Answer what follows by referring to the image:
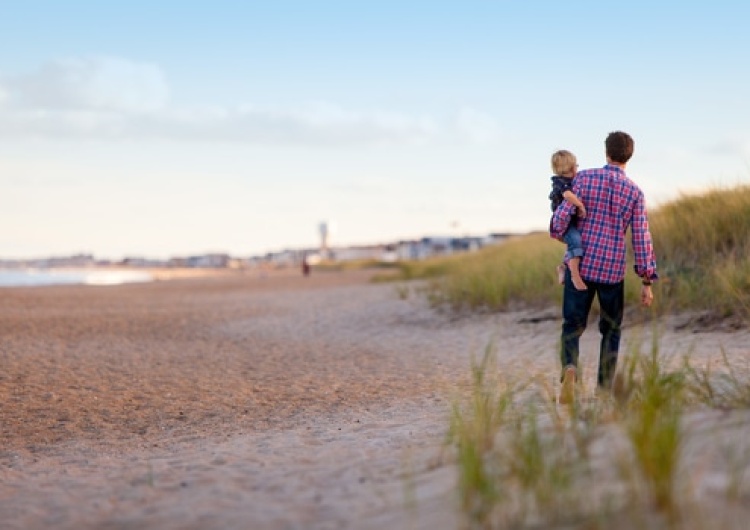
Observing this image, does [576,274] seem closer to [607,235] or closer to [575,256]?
[575,256]

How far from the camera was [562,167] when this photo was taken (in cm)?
623

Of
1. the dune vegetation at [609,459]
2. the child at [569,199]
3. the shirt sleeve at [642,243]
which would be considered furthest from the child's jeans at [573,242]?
the dune vegetation at [609,459]

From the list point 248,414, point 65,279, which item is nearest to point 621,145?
point 248,414

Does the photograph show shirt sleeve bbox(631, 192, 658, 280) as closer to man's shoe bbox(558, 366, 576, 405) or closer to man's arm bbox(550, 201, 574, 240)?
man's arm bbox(550, 201, 574, 240)

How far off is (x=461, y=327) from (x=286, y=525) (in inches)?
438

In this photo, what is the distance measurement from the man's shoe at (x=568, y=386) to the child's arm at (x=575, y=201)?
1066mm

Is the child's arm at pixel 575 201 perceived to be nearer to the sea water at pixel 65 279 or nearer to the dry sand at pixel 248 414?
the dry sand at pixel 248 414

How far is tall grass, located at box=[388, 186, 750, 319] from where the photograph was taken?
37.9ft

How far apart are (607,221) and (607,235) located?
0.10m

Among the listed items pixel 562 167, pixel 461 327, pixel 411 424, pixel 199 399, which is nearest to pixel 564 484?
pixel 411 424

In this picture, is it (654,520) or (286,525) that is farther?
(286,525)

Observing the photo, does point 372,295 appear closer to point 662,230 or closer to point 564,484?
point 662,230

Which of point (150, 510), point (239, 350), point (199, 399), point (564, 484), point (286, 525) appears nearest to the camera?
point (564, 484)

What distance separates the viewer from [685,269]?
1316 centimetres
